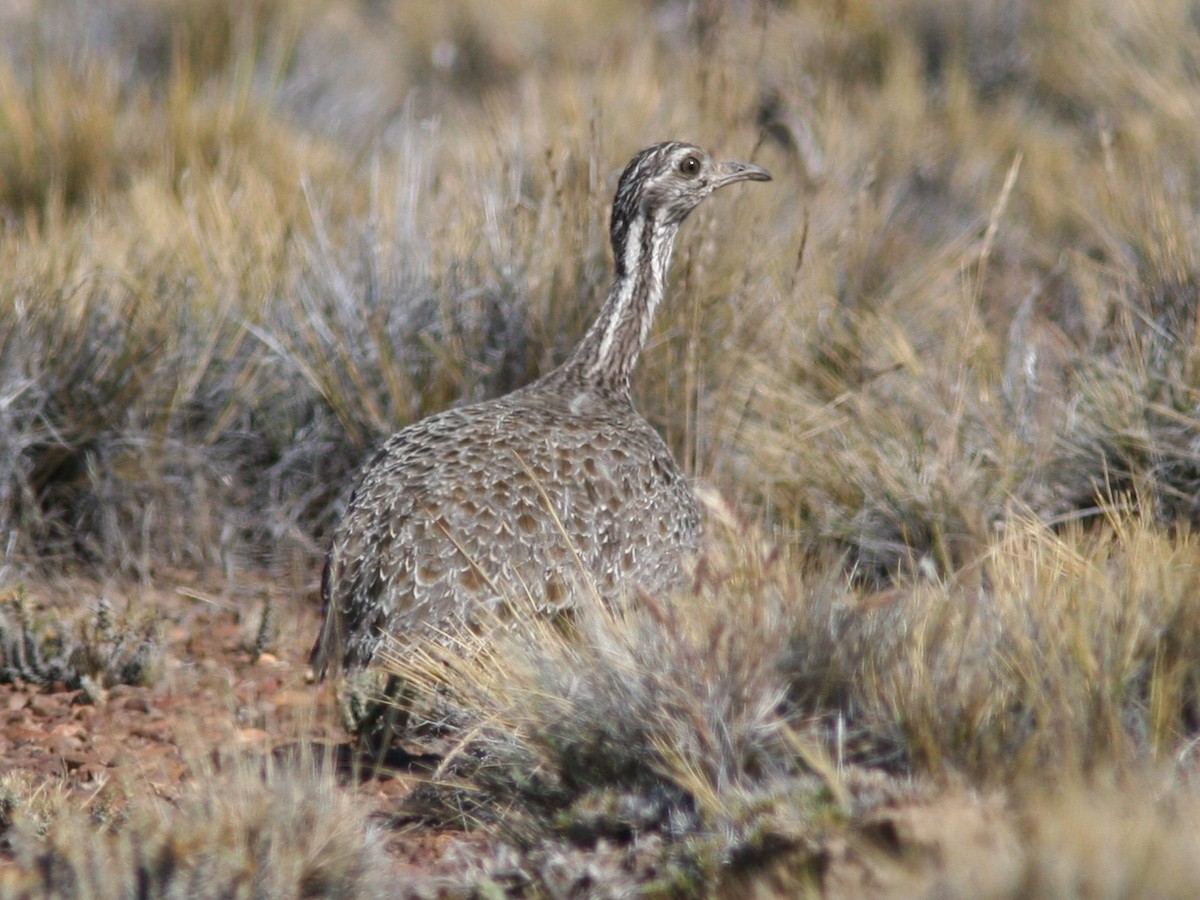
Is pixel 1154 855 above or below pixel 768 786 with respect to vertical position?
above

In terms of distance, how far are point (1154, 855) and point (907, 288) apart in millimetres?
4969

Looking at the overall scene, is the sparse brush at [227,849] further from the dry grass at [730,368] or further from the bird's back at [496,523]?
the bird's back at [496,523]

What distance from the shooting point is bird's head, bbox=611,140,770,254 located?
5.40m

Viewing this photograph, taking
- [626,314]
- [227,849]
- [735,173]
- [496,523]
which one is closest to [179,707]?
[496,523]

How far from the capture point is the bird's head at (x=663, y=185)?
540 centimetres

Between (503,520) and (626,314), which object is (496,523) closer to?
(503,520)

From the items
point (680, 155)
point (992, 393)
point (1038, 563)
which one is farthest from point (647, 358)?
point (1038, 563)

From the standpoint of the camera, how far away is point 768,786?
3.26 m

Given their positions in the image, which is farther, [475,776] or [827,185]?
[827,185]

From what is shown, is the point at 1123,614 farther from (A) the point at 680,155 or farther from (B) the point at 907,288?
(B) the point at 907,288

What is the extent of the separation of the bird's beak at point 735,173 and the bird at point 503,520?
0.88 metres

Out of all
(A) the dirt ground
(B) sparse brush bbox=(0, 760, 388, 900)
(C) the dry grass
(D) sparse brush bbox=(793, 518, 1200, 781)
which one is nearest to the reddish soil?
(A) the dirt ground

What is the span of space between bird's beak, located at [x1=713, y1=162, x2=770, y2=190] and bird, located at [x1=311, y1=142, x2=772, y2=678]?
88cm

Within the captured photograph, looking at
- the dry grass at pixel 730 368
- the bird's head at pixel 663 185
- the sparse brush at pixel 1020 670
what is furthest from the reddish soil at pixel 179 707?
the bird's head at pixel 663 185
